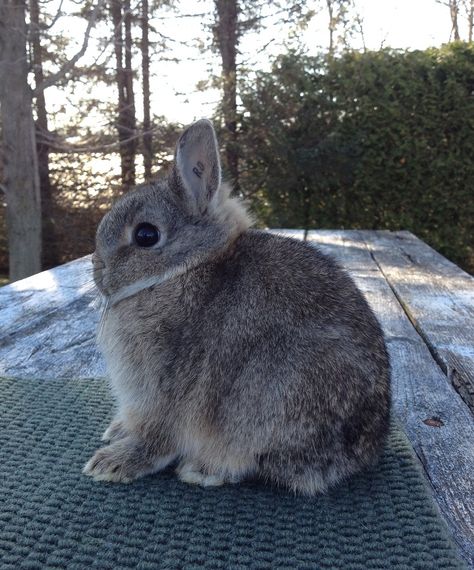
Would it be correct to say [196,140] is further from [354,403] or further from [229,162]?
[229,162]

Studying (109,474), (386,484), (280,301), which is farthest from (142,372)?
(386,484)

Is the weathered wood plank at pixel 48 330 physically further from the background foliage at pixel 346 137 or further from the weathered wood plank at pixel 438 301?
the background foliage at pixel 346 137

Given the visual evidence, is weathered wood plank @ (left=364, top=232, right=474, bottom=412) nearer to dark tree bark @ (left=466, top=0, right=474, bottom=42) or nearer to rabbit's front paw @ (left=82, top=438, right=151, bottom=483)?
rabbit's front paw @ (left=82, top=438, right=151, bottom=483)

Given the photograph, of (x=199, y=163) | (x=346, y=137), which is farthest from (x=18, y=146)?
(x=199, y=163)

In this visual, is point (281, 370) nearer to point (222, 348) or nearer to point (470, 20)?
point (222, 348)

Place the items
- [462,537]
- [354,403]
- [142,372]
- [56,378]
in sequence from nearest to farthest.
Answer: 1. [462,537]
2. [354,403]
3. [142,372]
4. [56,378]

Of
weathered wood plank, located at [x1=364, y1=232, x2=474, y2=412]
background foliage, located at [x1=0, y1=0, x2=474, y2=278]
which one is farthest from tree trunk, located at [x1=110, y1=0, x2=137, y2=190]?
weathered wood plank, located at [x1=364, y1=232, x2=474, y2=412]
